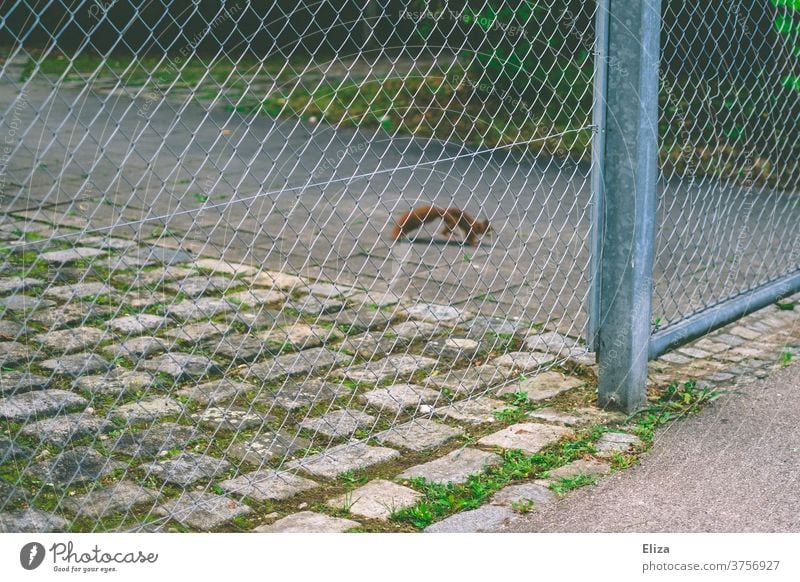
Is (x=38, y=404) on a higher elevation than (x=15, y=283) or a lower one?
higher

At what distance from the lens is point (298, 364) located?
4.29 metres

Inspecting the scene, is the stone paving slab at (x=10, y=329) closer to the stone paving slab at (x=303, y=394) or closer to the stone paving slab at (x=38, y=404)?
the stone paving slab at (x=38, y=404)

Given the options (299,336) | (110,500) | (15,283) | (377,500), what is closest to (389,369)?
(299,336)

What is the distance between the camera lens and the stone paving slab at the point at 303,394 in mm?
3920

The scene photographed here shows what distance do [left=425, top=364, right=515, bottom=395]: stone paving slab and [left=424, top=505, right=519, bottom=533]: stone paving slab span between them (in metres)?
0.92

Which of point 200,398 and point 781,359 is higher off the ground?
point 781,359

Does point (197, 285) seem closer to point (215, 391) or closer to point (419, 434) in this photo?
point (215, 391)

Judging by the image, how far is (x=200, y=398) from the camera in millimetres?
3926

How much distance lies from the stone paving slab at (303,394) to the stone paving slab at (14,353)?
1.01 meters

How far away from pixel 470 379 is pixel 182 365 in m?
1.14

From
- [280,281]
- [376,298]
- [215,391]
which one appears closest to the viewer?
[215,391]
